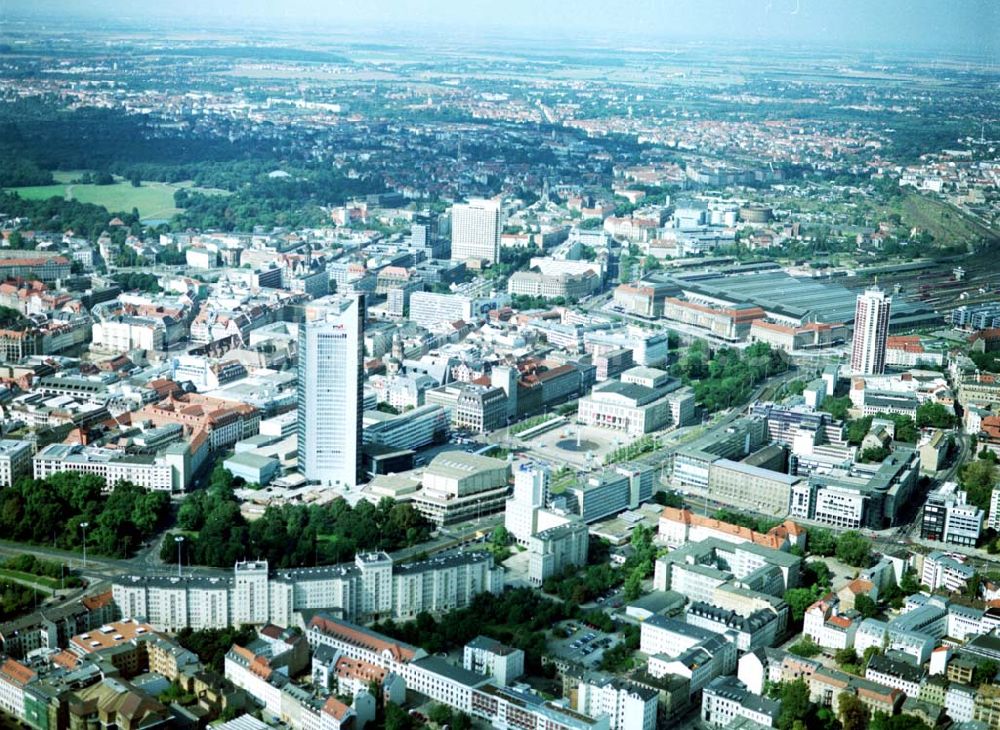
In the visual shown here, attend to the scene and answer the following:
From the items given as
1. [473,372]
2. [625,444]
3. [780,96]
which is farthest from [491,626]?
[780,96]

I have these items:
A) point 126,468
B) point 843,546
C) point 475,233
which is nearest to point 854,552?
point 843,546

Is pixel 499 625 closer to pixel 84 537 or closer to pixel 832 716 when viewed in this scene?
pixel 832 716

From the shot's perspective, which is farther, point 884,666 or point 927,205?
point 927,205

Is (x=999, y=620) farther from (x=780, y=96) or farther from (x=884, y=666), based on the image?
(x=780, y=96)

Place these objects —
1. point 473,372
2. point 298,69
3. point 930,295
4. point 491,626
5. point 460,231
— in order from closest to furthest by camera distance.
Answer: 1. point 491,626
2. point 473,372
3. point 930,295
4. point 460,231
5. point 298,69

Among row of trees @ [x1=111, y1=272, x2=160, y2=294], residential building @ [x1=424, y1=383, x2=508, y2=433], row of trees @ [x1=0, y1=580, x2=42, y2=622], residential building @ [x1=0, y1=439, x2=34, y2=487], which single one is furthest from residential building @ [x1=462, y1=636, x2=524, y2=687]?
row of trees @ [x1=111, y1=272, x2=160, y2=294]

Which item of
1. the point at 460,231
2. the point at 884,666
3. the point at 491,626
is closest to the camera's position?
the point at 884,666

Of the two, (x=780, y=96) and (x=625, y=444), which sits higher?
(x=780, y=96)
